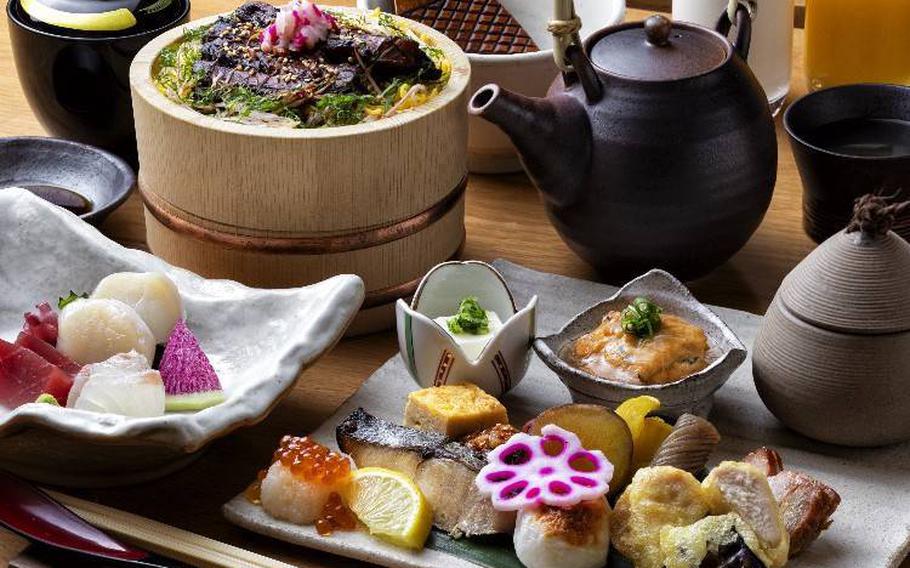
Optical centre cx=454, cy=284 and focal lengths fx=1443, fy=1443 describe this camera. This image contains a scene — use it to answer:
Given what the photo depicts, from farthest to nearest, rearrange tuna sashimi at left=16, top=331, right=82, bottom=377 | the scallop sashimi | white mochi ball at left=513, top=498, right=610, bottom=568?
tuna sashimi at left=16, top=331, right=82, bottom=377, the scallop sashimi, white mochi ball at left=513, top=498, right=610, bottom=568

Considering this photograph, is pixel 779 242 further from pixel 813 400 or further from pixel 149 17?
pixel 149 17

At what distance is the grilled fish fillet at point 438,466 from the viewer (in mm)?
1440

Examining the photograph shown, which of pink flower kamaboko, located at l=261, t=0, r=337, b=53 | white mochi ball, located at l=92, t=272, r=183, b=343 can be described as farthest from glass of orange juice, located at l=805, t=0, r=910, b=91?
white mochi ball, located at l=92, t=272, r=183, b=343

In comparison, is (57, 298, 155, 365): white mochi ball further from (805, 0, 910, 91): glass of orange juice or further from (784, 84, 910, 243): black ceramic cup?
(805, 0, 910, 91): glass of orange juice

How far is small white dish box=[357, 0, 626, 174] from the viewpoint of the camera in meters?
2.15

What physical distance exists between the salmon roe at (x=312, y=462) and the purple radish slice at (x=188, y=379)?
11 centimetres

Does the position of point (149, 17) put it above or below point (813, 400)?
above

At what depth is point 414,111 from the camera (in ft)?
5.94

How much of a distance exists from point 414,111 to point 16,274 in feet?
1.80

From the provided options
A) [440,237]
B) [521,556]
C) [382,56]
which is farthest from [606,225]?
[521,556]

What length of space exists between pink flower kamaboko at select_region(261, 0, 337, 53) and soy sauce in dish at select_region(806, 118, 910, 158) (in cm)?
69

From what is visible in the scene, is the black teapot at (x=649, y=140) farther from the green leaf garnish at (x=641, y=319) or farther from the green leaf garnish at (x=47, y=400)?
the green leaf garnish at (x=47, y=400)

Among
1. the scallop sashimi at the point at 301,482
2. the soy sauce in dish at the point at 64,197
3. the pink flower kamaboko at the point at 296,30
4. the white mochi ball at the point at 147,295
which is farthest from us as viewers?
the soy sauce in dish at the point at 64,197

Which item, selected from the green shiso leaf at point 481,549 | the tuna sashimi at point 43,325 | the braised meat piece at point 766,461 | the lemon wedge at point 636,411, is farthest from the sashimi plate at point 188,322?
the braised meat piece at point 766,461
